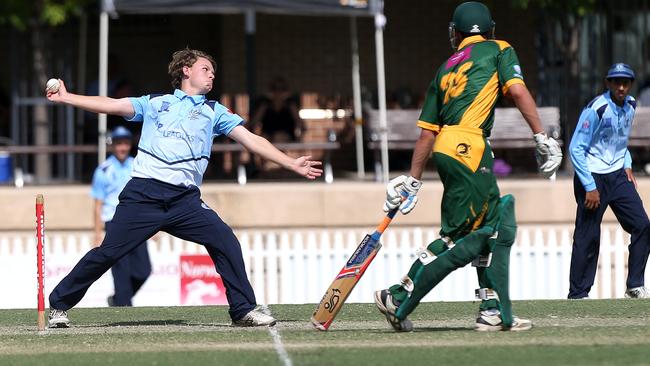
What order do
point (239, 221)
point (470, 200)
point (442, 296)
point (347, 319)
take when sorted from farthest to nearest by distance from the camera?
point (239, 221) < point (442, 296) < point (347, 319) < point (470, 200)

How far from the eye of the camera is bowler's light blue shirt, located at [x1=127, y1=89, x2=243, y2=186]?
29.7ft

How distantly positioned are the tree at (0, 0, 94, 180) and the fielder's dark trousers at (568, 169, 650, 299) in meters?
8.85

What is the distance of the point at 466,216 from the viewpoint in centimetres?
816

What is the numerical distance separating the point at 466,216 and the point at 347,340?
37.4 inches

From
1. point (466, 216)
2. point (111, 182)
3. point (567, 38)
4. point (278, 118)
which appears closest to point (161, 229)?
point (466, 216)

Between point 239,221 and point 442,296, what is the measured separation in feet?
8.36

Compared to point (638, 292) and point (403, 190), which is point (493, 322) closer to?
point (403, 190)

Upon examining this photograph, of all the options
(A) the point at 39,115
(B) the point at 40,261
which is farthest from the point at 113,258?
(A) the point at 39,115

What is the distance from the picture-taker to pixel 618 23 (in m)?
21.7

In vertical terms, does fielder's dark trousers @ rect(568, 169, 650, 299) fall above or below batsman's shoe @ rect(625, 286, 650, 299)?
above

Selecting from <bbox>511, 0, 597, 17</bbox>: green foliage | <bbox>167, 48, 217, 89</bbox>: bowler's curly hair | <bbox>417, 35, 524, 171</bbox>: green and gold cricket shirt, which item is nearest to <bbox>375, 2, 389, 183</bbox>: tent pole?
<bbox>511, 0, 597, 17</bbox>: green foliage

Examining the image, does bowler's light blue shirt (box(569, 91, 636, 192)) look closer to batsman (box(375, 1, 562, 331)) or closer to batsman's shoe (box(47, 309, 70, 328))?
batsman (box(375, 1, 562, 331))

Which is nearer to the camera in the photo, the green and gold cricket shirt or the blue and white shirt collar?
the green and gold cricket shirt

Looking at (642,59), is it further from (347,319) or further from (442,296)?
(347,319)
